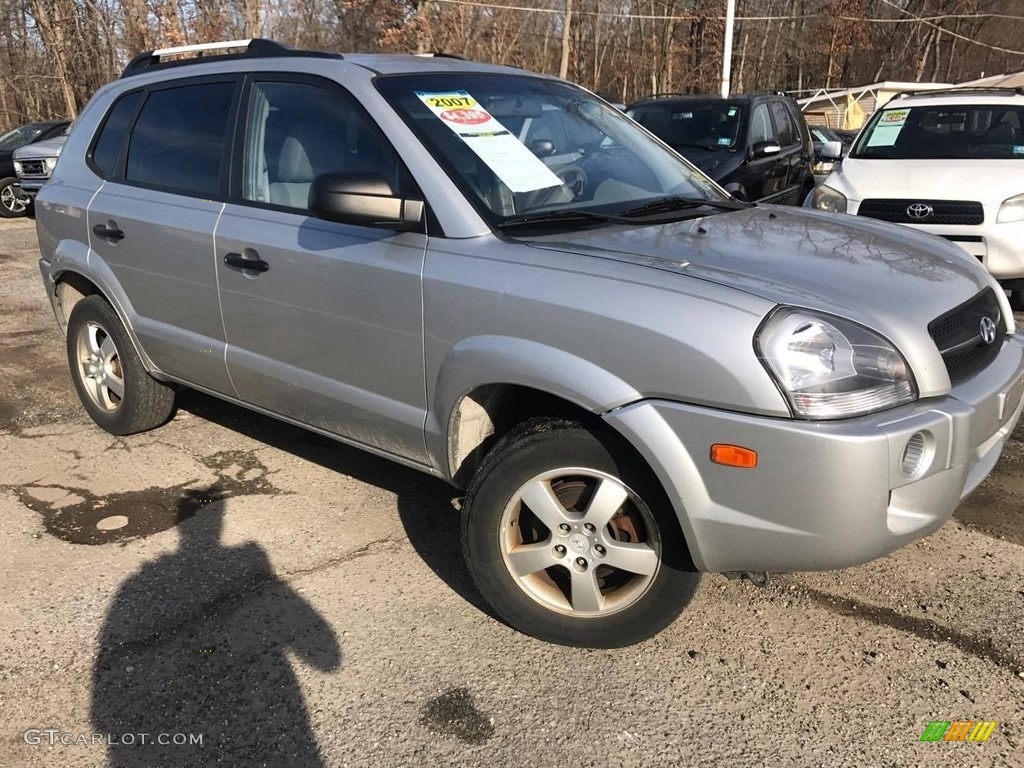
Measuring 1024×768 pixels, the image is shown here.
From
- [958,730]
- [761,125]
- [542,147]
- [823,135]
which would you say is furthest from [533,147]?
[823,135]

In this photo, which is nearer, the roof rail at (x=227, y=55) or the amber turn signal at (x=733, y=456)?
the amber turn signal at (x=733, y=456)

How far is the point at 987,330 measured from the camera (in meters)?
2.79

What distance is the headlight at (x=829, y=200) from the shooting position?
7.12 metres

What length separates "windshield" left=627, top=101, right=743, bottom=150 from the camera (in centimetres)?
867

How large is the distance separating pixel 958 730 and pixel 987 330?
1232mm

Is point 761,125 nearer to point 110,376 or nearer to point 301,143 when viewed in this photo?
point 301,143

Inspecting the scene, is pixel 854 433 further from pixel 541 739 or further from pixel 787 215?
pixel 787 215

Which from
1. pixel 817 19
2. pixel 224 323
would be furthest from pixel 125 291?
pixel 817 19

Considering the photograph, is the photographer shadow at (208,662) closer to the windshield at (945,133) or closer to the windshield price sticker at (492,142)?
the windshield price sticker at (492,142)

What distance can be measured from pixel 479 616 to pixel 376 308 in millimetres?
1139

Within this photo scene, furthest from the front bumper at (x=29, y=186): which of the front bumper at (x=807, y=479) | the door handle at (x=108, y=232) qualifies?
the front bumper at (x=807, y=479)

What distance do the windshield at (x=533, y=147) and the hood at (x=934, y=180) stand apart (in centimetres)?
372

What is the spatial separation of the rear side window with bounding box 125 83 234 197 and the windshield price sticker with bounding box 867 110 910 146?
6.26 meters

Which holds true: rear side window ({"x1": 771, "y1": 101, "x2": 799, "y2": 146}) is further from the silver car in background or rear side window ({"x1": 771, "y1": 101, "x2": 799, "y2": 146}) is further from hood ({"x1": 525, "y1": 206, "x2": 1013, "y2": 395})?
the silver car in background
